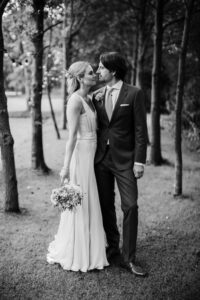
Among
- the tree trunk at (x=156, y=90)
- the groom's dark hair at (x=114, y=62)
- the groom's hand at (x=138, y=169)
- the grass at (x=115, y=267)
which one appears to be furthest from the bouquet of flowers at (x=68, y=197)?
the tree trunk at (x=156, y=90)

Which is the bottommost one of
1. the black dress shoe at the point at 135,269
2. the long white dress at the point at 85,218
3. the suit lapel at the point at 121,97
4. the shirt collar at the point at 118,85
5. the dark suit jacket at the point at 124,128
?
the black dress shoe at the point at 135,269

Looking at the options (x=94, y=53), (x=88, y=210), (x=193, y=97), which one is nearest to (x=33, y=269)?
(x=88, y=210)

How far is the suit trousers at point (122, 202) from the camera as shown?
165 inches

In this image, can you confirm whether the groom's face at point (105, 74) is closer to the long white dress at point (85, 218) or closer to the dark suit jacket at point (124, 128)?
the dark suit jacket at point (124, 128)

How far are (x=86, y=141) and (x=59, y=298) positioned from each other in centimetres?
184

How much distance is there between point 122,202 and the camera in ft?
14.0

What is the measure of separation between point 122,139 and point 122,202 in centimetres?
77

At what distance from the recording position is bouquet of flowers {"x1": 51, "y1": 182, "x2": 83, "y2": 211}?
4020 mm

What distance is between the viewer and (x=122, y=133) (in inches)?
169

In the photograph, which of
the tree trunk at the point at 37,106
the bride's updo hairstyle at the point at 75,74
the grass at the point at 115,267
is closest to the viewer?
the grass at the point at 115,267

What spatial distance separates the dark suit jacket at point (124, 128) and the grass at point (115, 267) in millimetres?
1402

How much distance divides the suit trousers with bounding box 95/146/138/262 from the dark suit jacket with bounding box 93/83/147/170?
0.09 metres

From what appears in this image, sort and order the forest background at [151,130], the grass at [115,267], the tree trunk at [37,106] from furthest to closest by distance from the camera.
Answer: the tree trunk at [37,106], the forest background at [151,130], the grass at [115,267]

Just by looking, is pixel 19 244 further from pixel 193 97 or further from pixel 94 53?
pixel 94 53
